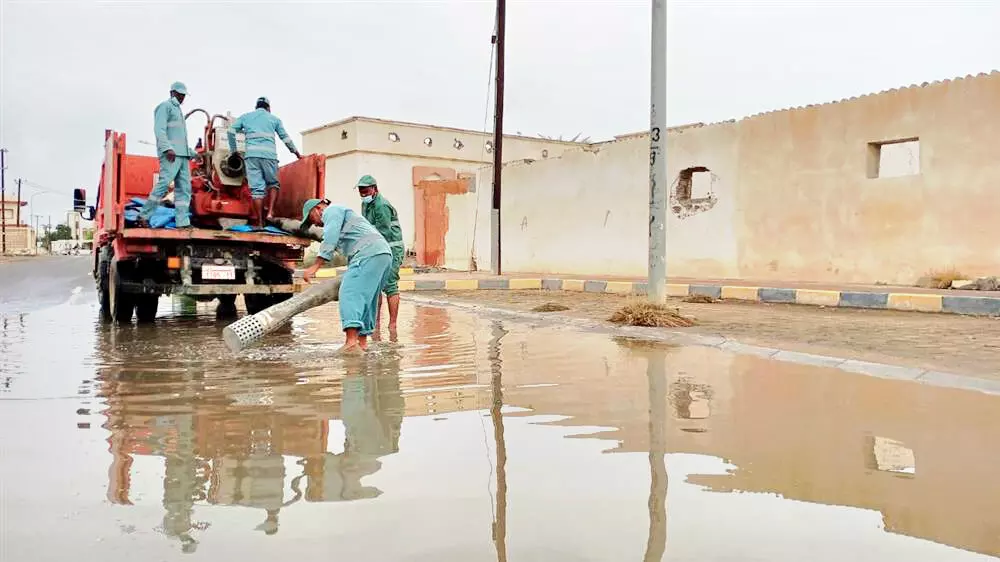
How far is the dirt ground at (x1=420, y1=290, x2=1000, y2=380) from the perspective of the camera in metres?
5.84

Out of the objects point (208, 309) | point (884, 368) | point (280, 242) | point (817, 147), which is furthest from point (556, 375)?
point (817, 147)

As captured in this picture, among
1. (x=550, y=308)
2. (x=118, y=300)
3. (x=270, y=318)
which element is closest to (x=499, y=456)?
(x=270, y=318)

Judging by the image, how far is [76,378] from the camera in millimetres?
5188

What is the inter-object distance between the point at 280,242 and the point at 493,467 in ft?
19.8

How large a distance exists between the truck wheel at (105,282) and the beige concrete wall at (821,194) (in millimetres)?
11264

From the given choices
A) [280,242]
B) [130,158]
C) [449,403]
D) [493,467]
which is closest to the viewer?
[493,467]

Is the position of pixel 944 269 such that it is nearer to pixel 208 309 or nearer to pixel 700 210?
pixel 700 210

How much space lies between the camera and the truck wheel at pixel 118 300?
27.9ft

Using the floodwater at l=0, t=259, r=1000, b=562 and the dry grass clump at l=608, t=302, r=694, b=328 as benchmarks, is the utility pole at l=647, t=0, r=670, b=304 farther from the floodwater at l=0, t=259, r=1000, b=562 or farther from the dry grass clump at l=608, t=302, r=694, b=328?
the floodwater at l=0, t=259, r=1000, b=562

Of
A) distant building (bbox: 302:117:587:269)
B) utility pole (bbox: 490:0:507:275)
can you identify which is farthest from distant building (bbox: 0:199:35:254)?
utility pole (bbox: 490:0:507:275)

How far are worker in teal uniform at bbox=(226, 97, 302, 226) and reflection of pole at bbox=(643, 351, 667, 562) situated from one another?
204 inches

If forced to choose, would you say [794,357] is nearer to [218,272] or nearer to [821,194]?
[218,272]

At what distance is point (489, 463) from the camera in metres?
3.17

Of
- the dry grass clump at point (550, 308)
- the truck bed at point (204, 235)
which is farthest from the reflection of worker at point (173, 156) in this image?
the dry grass clump at point (550, 308)
